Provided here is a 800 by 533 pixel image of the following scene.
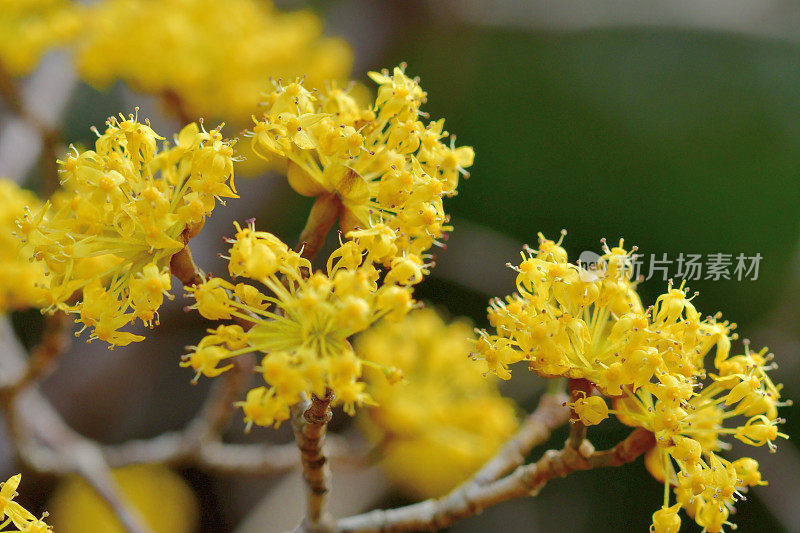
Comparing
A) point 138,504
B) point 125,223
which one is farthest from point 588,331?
point 138,504

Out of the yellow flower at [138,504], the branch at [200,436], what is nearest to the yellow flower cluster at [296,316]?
the branch at [200,436]

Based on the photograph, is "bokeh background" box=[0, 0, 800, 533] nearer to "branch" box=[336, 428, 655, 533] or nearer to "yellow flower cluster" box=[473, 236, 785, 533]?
"branch" box=[336, 428, 655, 533]

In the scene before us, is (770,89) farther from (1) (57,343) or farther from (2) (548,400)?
(1) (57,343)

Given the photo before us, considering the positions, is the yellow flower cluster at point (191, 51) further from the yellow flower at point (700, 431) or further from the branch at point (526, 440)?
the yellow flower at point (700, 431)

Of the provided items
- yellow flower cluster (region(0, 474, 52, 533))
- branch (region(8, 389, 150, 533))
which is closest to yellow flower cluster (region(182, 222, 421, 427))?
yellow flower cluster (region(0, 474, 52, 533))

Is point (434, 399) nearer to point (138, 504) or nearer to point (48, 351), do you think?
point (48, 351)

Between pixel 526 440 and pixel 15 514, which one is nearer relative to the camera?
pixel 15 514
